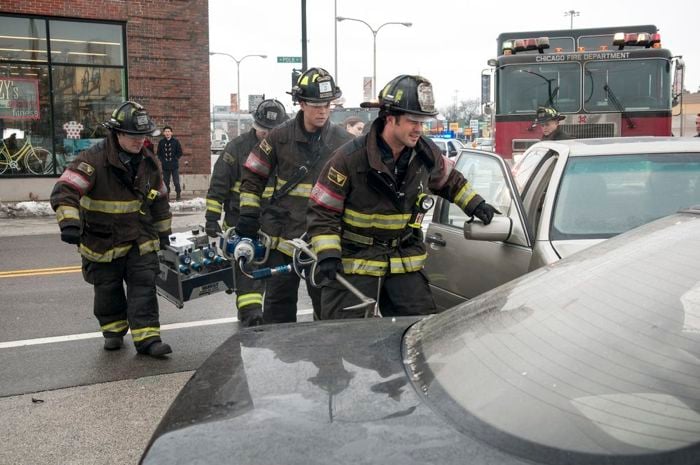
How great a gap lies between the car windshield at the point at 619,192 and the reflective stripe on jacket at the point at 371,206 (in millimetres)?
555

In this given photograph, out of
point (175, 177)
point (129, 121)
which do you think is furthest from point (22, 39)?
point (129, 121)

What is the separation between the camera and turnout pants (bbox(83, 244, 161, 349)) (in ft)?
19.4

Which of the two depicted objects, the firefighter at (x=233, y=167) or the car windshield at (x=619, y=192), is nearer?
the car windshield at (x=619, y=192)

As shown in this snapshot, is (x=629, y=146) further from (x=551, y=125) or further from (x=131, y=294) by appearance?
(x=551, y=125)

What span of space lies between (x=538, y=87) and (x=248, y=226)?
8110 mm

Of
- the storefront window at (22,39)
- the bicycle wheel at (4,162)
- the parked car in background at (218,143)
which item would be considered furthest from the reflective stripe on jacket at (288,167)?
the parked car in background at (218,143)

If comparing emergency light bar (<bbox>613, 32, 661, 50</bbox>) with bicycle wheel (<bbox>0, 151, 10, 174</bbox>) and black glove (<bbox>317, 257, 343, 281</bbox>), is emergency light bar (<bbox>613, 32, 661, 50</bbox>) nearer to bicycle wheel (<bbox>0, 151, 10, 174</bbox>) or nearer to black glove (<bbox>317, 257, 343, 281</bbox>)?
black glove (<bbox>317, 257, 343, 281</bbox>)

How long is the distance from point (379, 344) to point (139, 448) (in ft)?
7.04

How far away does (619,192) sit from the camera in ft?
15.4

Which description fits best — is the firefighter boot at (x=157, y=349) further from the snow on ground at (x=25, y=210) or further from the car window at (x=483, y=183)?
the snow on ground at (x=25, y=210)

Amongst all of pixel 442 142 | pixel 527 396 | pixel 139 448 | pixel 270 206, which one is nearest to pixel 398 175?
pixel 270 206

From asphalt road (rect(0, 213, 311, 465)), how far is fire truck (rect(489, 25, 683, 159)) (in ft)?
18.9

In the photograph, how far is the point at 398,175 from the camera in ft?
14.2

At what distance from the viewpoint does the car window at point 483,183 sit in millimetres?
5253
